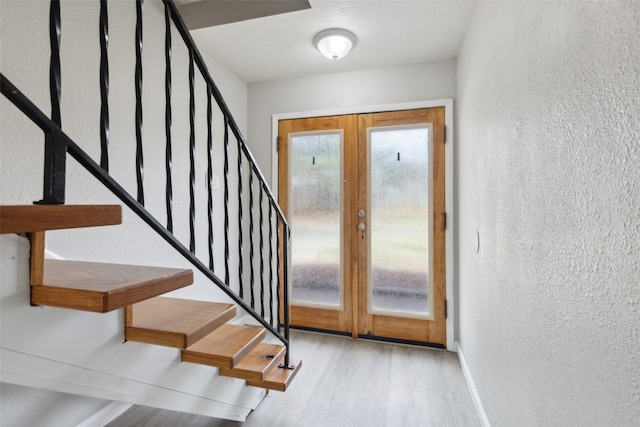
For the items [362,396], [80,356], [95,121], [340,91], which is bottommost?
[362,396]

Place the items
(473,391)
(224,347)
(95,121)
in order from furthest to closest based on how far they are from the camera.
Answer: (473,391) → (95,121) → (224,347)

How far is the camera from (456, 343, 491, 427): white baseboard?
169 centimetres

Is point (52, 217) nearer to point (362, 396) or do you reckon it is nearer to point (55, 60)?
point (55, 60)

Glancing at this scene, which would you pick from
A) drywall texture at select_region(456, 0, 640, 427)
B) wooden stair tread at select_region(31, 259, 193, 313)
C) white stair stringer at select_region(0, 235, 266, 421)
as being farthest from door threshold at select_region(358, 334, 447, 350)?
wooden stair tread at select_region(31, 259, 193, 313)

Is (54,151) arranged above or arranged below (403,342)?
above

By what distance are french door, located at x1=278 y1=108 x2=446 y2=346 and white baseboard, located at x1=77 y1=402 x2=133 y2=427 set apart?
1.56 metres

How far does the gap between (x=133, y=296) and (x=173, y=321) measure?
1.18ft

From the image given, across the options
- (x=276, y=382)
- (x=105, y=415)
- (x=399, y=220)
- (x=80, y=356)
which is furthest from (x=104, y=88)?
(x=399, y=220)

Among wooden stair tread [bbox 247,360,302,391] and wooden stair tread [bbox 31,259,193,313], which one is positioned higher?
wooden stair tread [bbox 31,259,193,313]

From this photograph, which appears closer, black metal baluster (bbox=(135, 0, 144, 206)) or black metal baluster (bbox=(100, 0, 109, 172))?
black metal baluster (bbox=(100, 0, 109, 172))

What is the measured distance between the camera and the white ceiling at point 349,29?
2035mm

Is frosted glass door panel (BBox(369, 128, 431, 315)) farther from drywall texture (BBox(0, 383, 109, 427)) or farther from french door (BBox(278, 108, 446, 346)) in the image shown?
drywall texture (BBox(0, 383, 109, 427))

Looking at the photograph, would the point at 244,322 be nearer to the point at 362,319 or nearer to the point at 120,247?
the point at 362,319

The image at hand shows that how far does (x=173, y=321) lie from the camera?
3.49 ft
